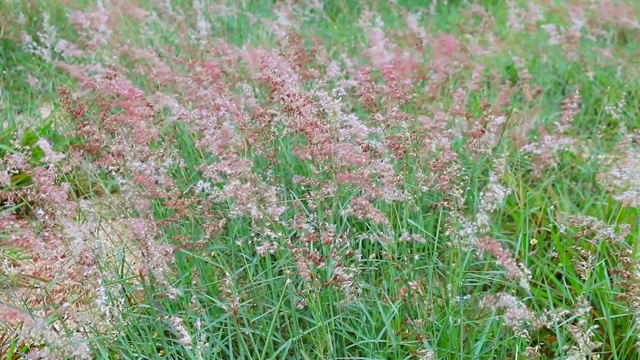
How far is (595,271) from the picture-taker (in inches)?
99.6

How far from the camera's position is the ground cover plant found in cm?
201

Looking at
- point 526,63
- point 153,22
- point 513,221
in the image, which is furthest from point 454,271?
point 153,22

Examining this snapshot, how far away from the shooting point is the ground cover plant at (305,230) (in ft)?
6.59

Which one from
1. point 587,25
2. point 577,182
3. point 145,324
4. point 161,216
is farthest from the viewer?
point 587,25

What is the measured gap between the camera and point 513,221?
3189 mm

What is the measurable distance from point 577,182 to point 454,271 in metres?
1.23

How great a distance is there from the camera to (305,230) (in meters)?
2.14

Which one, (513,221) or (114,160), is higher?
(114,160)

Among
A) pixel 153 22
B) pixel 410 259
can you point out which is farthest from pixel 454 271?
pixel 153 22

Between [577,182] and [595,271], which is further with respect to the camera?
[577,182]

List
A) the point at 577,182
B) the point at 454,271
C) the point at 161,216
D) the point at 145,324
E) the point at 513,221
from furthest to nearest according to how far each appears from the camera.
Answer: the point at 577,182 < the point at 513,221 < the point at 161,216 < the point at 454,271 < the point at 145,324

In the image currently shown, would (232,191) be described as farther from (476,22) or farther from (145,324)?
(476,22)

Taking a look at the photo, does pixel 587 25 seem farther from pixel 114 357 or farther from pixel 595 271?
pixel 114 357

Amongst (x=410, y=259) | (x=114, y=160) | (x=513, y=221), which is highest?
(x=114, y=160)
